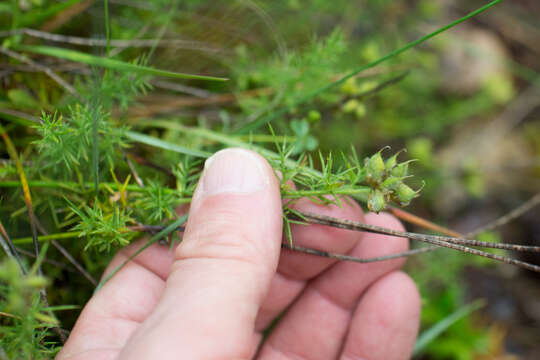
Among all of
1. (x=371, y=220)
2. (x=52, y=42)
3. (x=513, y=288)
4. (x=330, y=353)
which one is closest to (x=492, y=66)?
(x=513, y=288)

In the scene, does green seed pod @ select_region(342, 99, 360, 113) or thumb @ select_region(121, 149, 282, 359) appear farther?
green seed pod @ select_region(342, 99, 360, 113)

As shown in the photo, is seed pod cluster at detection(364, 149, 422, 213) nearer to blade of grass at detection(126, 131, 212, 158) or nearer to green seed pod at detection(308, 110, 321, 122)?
green seed pod at detection(308, 110, 321, 122)

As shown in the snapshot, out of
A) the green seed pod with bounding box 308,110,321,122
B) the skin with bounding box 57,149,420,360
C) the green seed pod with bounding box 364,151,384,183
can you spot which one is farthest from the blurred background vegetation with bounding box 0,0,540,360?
the green seed pod with bounding box 364,151,384,183

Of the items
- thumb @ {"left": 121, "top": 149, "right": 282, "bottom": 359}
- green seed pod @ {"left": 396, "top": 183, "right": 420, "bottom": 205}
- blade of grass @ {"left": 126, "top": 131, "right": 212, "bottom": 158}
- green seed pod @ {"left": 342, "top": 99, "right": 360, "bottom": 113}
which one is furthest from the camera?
green seed pod @ {"left": 342, "top": 99, "right": 360, "bottom": 113}

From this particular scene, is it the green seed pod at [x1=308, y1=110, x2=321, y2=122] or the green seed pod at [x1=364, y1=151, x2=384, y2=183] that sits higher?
the green seed pod at [x1=308, y1=110, x2=321, y2=122]

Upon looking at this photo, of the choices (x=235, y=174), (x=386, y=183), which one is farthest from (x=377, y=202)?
(x=235, y=174)

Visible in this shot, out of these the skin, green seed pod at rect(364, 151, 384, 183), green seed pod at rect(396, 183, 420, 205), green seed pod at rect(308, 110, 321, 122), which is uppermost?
green seed pod at rect(308, 110, 321, 122)

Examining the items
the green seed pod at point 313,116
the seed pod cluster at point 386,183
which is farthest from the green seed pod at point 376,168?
the green seed pod at point 313,116

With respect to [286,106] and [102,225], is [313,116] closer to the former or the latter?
[286,106]

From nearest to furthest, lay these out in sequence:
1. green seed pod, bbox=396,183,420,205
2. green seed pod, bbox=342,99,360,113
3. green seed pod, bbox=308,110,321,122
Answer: green seed pod, bbox=396,183,420,205 < green seed pod, bbox=308,110,321,122 < green seed pod, bbox=342,99,360,113
